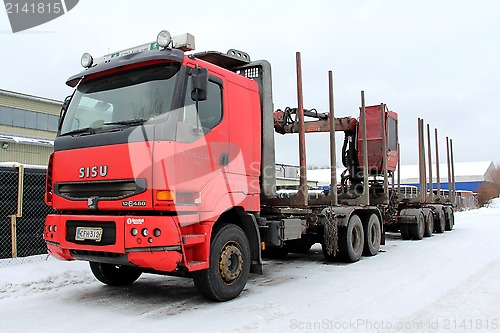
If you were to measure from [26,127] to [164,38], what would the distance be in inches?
1083

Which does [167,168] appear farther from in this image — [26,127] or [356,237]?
[26,127]

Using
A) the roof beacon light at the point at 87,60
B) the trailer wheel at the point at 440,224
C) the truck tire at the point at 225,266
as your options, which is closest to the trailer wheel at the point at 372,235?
the truck tire at the point at 225,266

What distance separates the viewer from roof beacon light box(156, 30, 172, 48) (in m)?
5.33

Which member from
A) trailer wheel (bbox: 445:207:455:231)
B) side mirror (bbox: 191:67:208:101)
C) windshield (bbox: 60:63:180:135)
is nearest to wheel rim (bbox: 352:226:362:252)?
Result: side mirror (bbox: 191:67:208:101)

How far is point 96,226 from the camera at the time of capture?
5090 millimetres

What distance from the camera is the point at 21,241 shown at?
26.1 feet

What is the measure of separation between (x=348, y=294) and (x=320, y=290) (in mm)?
463

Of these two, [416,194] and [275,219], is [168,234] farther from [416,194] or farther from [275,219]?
[416,194]

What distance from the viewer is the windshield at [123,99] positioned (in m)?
5.16

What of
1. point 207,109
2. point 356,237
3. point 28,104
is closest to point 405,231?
point 356,237

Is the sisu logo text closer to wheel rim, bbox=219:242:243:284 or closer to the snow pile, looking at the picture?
wheel rim, bbox=219:242:243:284

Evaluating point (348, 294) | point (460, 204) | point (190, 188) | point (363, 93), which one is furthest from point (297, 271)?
point (460, 204)

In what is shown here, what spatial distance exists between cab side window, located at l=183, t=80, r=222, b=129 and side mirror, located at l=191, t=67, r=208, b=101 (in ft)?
0.36

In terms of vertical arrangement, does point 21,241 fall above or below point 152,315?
above
